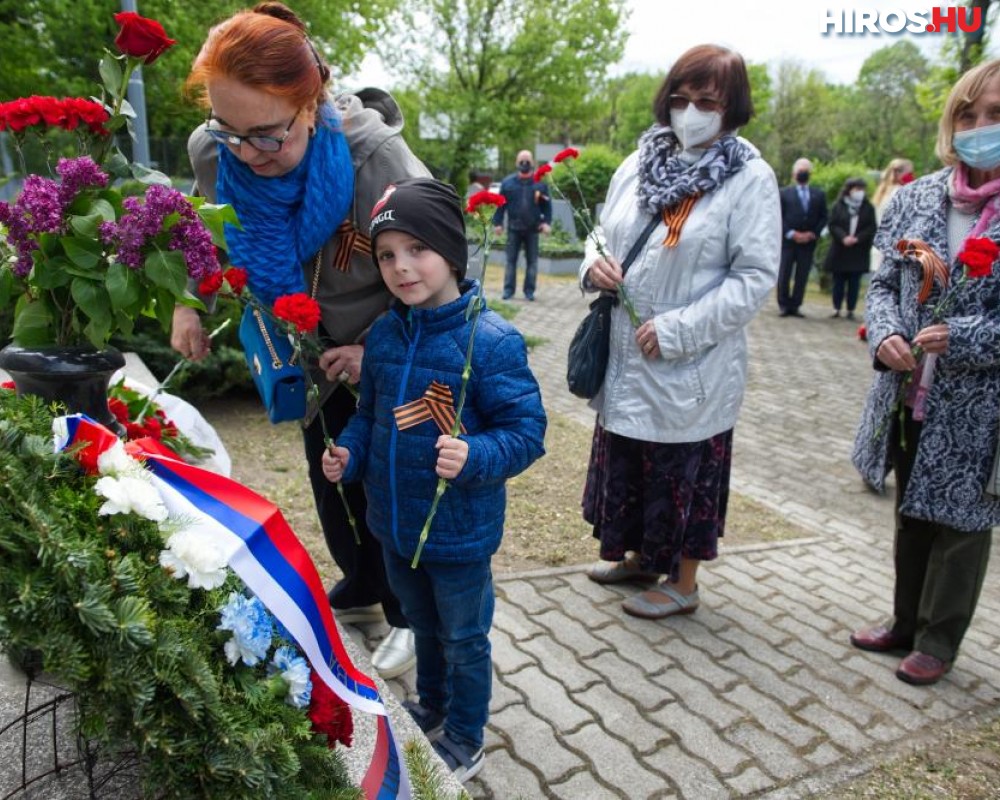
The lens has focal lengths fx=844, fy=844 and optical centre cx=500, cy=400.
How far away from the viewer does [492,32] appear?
23.7m

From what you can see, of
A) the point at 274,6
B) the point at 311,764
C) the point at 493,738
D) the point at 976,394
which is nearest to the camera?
the point at 311,764

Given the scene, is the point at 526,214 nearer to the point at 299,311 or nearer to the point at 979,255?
the point at 979,255

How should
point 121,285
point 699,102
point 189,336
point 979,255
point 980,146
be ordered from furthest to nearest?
point 699,102 < point 980,146 < point 979,255 < point 189,336 < point 121,285

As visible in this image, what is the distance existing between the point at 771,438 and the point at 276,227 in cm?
520

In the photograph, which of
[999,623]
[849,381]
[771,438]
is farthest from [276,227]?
[849,381]

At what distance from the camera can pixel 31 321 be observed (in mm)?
1784

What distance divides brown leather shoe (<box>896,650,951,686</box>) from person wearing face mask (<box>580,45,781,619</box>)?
768mm

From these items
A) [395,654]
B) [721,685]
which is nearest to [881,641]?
[721,685]

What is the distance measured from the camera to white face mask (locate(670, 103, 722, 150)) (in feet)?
9.36

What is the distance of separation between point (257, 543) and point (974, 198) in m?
2.53

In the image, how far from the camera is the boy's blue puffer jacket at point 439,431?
1993mm

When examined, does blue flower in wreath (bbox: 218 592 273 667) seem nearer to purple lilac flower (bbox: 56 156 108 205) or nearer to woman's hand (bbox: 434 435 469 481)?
woman's hand (bbox: 434 435 469 481)

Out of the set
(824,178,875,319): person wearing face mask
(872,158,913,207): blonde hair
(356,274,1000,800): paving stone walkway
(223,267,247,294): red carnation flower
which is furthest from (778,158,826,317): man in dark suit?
(223,267,247,294): red carnation flower

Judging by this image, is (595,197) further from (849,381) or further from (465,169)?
(849,381)
